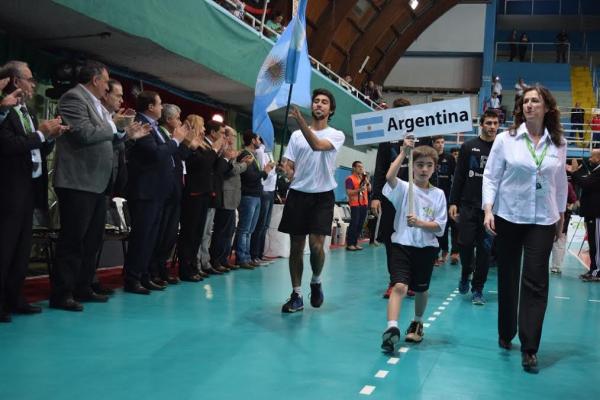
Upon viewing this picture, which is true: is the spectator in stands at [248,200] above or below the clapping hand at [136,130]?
below

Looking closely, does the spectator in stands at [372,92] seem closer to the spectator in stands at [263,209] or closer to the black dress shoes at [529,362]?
the spectator in stands at [263,209]

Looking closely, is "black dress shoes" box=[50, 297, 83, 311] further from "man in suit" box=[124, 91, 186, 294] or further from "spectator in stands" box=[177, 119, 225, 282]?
"spectator in stands" box=[177, 119, 225, 282]

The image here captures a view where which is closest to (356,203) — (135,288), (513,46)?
(135,288)

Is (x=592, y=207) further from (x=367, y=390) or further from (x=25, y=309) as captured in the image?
(x=25, y=309)

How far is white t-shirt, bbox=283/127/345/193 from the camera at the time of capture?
18.0 feet

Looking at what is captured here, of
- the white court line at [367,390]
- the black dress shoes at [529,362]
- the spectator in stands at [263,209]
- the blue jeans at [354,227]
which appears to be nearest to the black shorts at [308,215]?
the black dress shoes at [529,362]

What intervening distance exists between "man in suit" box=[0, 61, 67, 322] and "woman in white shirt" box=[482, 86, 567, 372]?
3.21m

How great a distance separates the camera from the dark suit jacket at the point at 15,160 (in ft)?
14.8

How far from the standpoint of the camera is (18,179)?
15.3 ft

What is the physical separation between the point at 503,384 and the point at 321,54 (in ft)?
64.5

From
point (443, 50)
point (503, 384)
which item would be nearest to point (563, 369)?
point (503, 384)

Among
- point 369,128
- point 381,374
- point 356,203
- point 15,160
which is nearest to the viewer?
point 381,374

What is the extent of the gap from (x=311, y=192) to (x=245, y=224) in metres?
3.34

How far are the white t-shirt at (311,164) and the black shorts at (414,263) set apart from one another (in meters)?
1.18
